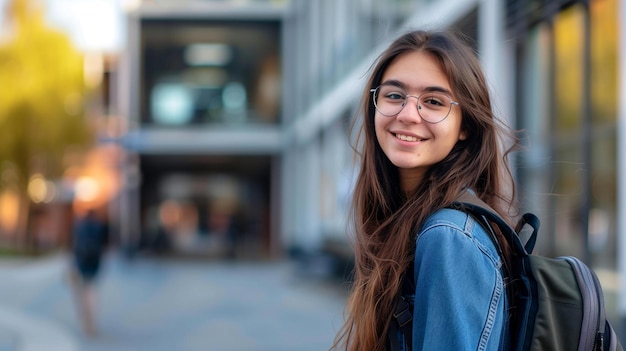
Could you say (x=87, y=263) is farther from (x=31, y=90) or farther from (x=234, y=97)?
(x=234, y=97)

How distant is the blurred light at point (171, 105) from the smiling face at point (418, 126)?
30.6m

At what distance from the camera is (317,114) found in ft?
82.3

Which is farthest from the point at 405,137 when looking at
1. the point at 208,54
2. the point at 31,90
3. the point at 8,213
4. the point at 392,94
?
the point at 8,213

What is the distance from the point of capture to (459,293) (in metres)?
1.56

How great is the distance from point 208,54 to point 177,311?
19.5 meters

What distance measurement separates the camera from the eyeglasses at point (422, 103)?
6.06 ft

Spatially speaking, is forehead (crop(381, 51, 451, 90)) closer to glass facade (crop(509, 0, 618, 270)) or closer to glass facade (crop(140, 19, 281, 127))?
glass facade (crop(509, 0, 618, 270))

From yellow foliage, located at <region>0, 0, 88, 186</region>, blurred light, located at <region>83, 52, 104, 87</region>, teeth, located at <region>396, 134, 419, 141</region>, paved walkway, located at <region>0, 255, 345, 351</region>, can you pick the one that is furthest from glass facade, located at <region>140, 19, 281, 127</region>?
teeth, located at <region>396, 134, 419, 141</region>

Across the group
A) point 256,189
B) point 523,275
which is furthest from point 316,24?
point 523,275

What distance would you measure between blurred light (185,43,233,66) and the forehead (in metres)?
30.5

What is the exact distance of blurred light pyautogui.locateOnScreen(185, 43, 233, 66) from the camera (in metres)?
31.9

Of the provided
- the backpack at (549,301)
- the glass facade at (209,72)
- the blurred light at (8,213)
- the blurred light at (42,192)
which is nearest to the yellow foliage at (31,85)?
the glass facade at (209,72)

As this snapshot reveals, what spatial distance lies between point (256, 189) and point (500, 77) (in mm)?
26158

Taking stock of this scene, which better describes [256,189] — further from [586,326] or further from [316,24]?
[586,326]
